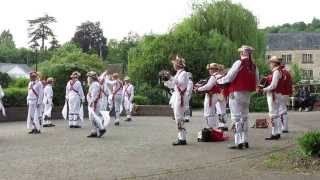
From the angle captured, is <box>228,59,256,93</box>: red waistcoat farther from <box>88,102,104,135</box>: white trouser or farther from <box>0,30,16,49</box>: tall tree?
<box>0,30,16,49</box>: tall tree

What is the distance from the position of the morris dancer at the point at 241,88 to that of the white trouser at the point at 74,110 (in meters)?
8.69

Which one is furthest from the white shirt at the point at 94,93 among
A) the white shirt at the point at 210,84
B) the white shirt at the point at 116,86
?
the white shirt at the point at 116,86

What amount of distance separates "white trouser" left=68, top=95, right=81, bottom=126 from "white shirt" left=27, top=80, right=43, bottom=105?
1.97m

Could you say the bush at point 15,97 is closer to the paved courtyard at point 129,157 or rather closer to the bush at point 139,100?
the bush at point 139,100

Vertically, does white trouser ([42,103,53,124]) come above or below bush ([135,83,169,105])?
below

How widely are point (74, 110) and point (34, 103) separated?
7.47ft

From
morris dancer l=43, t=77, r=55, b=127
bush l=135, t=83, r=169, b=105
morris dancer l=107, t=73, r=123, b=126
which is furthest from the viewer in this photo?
bush l=135, t=83, r=169, b=105

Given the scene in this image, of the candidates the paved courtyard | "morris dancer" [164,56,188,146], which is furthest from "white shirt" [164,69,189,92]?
Answer: the paved courtyard

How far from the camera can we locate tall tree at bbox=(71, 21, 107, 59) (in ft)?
393

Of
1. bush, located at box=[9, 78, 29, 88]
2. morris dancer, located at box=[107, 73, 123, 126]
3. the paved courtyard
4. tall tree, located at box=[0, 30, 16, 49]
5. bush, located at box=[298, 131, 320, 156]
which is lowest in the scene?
the paved courtyard

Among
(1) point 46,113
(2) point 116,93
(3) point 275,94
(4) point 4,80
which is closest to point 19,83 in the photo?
(4) point 4,80

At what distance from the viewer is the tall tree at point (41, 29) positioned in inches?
5039

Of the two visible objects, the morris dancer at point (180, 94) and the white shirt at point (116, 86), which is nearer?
the morris dancer at point (180, 94)

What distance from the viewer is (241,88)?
14320mm
